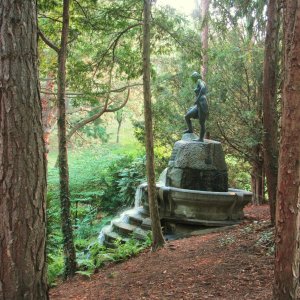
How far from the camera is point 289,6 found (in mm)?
3994

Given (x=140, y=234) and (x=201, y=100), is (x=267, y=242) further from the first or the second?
(x=201, y=100)

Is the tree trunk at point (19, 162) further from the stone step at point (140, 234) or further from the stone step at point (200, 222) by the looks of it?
the stone step at point (200, 222)

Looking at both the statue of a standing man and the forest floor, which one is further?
the statue of a standing man

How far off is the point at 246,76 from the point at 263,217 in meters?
4.90

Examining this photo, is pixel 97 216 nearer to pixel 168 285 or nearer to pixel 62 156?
pixel 62 156

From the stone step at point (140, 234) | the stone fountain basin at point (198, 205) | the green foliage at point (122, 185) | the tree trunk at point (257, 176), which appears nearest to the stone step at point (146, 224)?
the stone step at point (140, 234)

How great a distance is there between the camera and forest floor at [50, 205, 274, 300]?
516 centimetres

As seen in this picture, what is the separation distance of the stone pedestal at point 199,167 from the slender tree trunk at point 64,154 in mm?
3777

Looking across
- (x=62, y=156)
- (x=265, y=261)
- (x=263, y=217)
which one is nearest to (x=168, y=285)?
(x=265, y=261)

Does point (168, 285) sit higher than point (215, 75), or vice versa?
point (215, 75)

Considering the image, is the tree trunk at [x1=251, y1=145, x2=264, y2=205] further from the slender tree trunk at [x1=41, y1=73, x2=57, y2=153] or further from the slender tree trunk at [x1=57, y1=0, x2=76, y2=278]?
the slender tree trunk at [x1=41, y1=73, x2=57, y2=153]

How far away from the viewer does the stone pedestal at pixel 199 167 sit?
33.3 ft

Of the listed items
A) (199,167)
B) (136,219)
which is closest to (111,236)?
(136,219)

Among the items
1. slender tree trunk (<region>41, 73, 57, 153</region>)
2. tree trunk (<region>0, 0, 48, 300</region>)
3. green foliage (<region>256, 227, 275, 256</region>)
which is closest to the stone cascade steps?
green foliage (<region>256, 227, 275, 256</region>)
